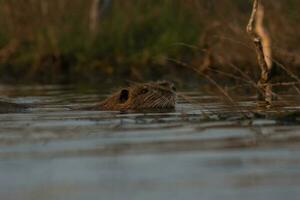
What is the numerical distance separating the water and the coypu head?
2.36 ft

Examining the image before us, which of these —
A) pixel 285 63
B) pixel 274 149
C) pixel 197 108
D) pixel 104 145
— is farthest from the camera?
pixel 285 63

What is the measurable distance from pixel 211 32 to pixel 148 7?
11.3 ft

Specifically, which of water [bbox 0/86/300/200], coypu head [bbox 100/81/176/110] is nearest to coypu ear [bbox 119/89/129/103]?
coypu head [bbox 100/81/176/110]

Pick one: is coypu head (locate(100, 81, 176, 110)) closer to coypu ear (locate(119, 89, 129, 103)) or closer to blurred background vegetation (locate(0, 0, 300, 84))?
coypu ear (locate(119, 89, 129, 103))

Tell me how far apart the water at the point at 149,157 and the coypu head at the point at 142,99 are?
2.36 ft

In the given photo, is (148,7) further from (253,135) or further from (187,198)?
(187,198)

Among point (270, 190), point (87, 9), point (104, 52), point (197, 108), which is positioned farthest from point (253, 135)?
point (87, 9)

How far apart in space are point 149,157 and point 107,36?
1227 centimetres

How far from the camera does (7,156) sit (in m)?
6.36

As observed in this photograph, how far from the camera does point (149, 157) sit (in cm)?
604

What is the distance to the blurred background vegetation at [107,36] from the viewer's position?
1634 cm

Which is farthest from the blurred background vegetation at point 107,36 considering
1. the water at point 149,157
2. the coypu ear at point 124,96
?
the water at point 149,157

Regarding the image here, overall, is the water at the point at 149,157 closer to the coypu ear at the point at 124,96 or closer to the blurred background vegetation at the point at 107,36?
the coypu ear at the point at 124,96

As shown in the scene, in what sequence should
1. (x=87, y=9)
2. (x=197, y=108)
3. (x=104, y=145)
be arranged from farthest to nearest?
1. (x=87, y=9)
2. (x=197, y=108)
3. (x=104, y=145)
